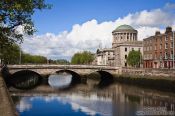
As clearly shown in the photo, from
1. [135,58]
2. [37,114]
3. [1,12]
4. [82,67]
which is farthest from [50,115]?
[135,58]

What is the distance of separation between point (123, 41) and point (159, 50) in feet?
188

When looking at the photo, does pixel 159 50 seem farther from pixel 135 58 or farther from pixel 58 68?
pixel 58 68

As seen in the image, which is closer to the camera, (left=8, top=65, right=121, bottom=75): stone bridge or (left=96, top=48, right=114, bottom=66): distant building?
(left=8, top=65, right=121, bottom=75): stone bridge

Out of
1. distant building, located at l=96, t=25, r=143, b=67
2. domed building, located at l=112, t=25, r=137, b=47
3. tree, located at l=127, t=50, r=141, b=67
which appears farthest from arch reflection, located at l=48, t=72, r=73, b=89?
domed building, located at l=112, t=25, r=137, b=47

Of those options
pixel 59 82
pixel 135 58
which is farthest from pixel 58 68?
pixel 135 58

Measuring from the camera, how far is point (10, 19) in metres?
24.2

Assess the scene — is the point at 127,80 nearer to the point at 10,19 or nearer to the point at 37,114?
the point at 37,114

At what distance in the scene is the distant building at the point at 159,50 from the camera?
76.5 m

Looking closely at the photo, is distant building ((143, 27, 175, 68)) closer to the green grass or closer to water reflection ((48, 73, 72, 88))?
the green grass

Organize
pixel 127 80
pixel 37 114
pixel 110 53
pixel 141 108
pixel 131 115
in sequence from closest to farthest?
pixel 131 115
pixel 37 114
pixel 141 108
pixel 127 80
pixel 110 53

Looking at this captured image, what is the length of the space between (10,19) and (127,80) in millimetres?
54986

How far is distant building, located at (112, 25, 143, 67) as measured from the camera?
123 m

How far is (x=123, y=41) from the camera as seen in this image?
139125 millimetres

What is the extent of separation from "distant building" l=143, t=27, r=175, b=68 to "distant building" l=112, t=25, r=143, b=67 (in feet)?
97.1
